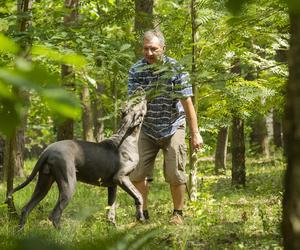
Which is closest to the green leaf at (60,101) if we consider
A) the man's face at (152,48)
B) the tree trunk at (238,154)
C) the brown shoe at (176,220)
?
the brown shoe at (176,220)

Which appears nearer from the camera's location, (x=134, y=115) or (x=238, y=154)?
(x=134, y=115)

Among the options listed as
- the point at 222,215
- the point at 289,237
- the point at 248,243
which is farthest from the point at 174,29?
the point at 289,237

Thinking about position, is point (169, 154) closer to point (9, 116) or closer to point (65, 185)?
point (65, 185)

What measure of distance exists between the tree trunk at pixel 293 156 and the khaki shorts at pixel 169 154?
6.19 m

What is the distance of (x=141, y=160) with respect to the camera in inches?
307

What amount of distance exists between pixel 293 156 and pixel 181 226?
5267 millimetres

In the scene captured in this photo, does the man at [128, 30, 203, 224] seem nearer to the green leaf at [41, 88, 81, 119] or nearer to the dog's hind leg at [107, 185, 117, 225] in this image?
the dog's hind leg at [107, 185, 117, 225]

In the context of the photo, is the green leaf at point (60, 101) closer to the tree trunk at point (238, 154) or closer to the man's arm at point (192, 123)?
the man's arm at point (192, 123)

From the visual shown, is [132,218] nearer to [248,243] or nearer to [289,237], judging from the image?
[248,243]

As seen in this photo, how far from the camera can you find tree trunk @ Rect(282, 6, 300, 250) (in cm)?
126

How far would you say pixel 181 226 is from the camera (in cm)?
644

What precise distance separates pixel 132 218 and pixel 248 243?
2.49 metres

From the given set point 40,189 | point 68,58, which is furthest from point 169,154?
point 68,58

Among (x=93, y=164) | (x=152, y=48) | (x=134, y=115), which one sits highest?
(x=152, y=48)
